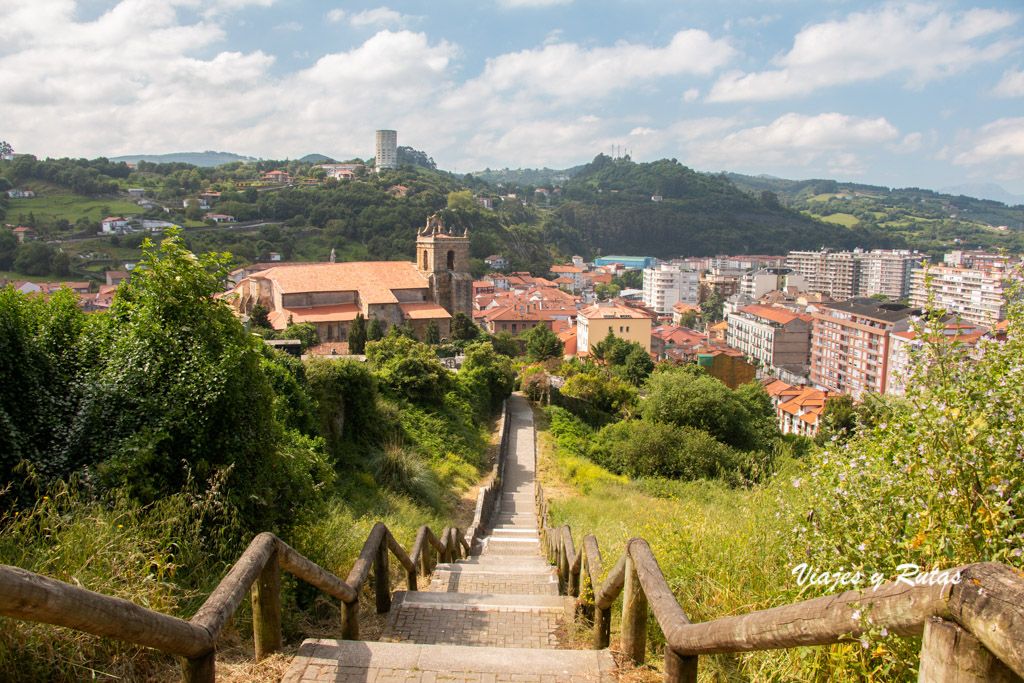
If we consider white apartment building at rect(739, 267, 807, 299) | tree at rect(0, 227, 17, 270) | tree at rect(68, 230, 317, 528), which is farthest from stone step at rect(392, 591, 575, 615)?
white apartment building at rect(739, 267, 807, 299)

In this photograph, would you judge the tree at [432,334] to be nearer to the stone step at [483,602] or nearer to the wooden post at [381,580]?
the stone step at [483,602]

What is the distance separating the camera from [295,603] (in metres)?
4.59

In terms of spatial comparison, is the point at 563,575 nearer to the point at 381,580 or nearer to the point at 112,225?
the point at 381,580

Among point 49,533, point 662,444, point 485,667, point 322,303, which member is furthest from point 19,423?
point 322,303

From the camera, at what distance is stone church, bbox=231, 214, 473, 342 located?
40938mm

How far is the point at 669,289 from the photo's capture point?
367 ft

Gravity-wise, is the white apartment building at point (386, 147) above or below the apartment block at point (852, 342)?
above

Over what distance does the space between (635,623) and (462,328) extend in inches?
1584

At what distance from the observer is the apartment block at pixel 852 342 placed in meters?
59.1

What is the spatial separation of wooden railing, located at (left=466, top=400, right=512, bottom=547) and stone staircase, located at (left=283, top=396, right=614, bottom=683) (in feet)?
6.89

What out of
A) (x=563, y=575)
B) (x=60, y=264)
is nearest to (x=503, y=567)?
(x=563, y=575)

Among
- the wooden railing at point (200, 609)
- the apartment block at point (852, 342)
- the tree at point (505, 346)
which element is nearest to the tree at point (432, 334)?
the tree at point (505, 346)

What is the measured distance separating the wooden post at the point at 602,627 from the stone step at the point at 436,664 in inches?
22.8

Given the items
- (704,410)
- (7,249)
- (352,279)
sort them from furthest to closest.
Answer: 1. (7,249)
2. (352,279)
3. (704,410)
